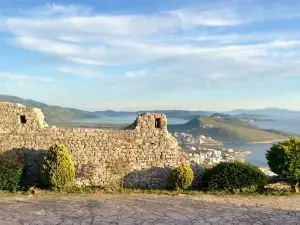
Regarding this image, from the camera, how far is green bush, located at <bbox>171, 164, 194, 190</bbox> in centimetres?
1431

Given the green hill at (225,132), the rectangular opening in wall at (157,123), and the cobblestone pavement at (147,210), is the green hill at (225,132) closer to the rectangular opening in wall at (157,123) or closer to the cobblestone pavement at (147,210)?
the rectangular opening in wall at (157,123)

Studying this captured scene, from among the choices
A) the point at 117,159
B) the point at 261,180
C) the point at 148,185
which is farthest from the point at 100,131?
the point at 261,180

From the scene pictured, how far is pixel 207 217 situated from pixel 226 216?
2.04 ft

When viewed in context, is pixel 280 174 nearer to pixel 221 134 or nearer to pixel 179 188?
pixel 179 188

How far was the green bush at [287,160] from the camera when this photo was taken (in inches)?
568

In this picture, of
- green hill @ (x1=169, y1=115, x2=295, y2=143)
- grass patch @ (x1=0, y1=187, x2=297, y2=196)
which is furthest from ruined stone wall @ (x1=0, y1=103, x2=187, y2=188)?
green hill @ (x1=169, y1=115, x2=295, y2=143)

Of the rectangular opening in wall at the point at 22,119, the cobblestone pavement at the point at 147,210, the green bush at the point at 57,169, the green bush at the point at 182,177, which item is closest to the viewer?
the cobblestone pavement at the point at 147,210

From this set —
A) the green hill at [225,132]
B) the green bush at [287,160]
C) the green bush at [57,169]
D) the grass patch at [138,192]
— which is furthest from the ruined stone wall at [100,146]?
the green hill at [225,132]

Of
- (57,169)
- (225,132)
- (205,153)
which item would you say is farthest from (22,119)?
(225,132)

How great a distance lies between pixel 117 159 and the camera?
1487 cm

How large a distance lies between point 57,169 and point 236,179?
6.95 m

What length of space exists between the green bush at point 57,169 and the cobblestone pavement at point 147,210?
Result: 852mm

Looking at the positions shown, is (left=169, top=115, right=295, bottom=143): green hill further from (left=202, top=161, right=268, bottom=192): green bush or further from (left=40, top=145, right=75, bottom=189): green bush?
(left=40, top=145, right=75, bottom=189): green bush

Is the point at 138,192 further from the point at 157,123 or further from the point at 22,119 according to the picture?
the point at 22,119
